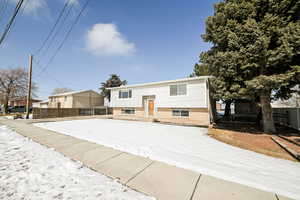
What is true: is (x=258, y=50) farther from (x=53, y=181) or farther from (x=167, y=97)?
(x=53, y=181)

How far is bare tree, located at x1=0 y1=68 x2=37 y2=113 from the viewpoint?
22453 mm

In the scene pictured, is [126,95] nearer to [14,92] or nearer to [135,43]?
[135,43]

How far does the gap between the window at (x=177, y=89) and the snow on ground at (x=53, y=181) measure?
1000cm

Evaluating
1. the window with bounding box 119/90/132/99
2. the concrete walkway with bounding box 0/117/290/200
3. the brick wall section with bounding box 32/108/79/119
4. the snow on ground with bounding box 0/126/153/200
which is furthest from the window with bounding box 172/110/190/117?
the brick wall section with bounding box 32/108/79/119

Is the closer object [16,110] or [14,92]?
[14,92]

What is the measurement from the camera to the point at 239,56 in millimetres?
7254

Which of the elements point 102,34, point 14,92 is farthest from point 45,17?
point 14,92

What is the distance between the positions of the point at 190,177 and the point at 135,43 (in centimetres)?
1151

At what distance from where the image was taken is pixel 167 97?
1240 centimetres

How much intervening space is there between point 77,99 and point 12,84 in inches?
479

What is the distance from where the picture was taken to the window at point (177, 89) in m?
11.6

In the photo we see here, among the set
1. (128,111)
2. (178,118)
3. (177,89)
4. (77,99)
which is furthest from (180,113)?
(77,99)

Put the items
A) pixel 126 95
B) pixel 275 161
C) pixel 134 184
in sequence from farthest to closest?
1. pixel 126 95
2. pixel 275 161
3. pixel 134 184

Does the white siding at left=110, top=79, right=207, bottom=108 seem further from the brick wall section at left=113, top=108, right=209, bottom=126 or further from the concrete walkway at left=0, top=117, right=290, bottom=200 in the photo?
the concrete walkway at left=0, top=117, right=290, bottom=200
